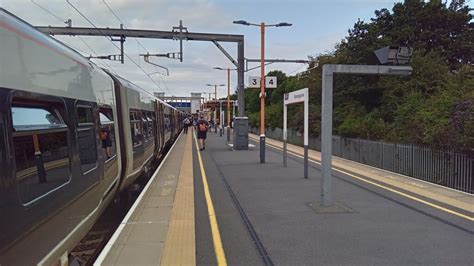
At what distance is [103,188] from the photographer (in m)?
6.88

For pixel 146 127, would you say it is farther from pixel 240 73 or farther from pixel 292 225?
pixel 240 73

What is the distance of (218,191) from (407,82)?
45.6 ft

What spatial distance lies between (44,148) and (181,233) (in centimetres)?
335

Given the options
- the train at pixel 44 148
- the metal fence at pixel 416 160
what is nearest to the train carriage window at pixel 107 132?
the train at pixel 44 148

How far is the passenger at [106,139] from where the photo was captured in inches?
284

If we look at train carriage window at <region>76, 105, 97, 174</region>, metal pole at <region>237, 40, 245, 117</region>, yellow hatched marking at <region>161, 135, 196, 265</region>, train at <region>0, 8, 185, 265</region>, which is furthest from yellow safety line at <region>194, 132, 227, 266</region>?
metal pole at <region>237, 40, 245, 117</region>

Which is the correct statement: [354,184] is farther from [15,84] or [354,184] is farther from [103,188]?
[15,84]

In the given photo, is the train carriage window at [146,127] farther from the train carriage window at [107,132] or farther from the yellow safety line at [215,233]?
the train carriage window at [107,132]

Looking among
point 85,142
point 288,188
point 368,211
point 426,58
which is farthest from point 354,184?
point 426,58

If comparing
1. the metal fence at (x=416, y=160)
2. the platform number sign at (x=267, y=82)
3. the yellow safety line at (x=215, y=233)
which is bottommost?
the yellow safety line at (x=215, y=233)

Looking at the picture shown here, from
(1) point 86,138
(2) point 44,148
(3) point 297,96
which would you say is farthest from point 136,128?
(2) point 44,148

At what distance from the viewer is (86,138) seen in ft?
19.1

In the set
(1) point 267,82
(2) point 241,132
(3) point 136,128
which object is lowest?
(2) point 241,132

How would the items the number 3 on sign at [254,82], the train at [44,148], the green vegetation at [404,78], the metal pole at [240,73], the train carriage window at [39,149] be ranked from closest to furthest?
1. the train at [44,148]
2. the train carriage window at [39,149]
3. the green vegetation at [404,78]
4. the number 3 on sign at [254,82]
5. the metal pole at [240,73]
